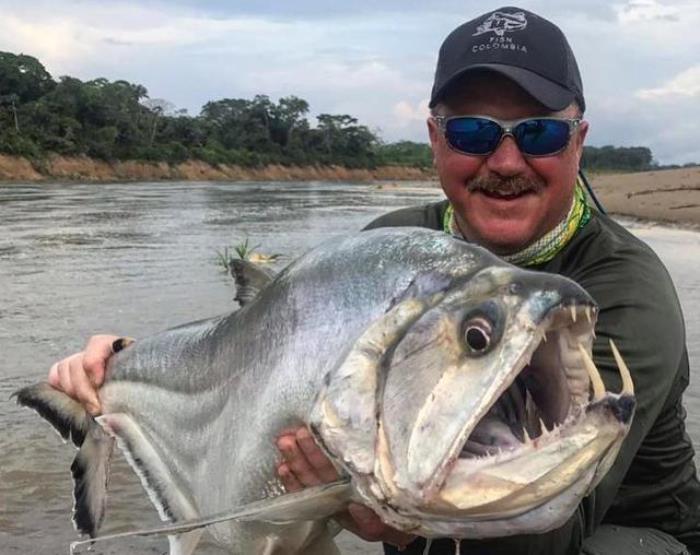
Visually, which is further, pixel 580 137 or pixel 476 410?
pixel 580 137

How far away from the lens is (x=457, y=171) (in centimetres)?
329

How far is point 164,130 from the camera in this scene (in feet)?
289

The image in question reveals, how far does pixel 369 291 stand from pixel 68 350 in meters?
8.00

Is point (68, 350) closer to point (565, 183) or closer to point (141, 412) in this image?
point (141, 412)

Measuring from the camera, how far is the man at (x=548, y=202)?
10.1 feet

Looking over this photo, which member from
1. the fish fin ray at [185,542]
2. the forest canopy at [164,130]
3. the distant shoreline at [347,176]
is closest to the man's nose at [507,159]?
the fish fin ray at [185,542]

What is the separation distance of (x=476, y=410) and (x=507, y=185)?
1517 mm

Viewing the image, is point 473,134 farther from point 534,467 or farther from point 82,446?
point 82,446

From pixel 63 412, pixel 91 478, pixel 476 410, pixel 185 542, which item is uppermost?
Answer: pixel 476 410

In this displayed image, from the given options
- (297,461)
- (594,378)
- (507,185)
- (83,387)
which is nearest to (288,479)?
(297,461)

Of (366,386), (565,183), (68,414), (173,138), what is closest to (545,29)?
(565,183)

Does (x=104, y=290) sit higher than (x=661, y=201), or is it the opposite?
(x=661, y=201)

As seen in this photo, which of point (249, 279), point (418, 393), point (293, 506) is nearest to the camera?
point (418, 393)

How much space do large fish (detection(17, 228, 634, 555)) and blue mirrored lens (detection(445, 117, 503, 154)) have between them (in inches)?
35.5
